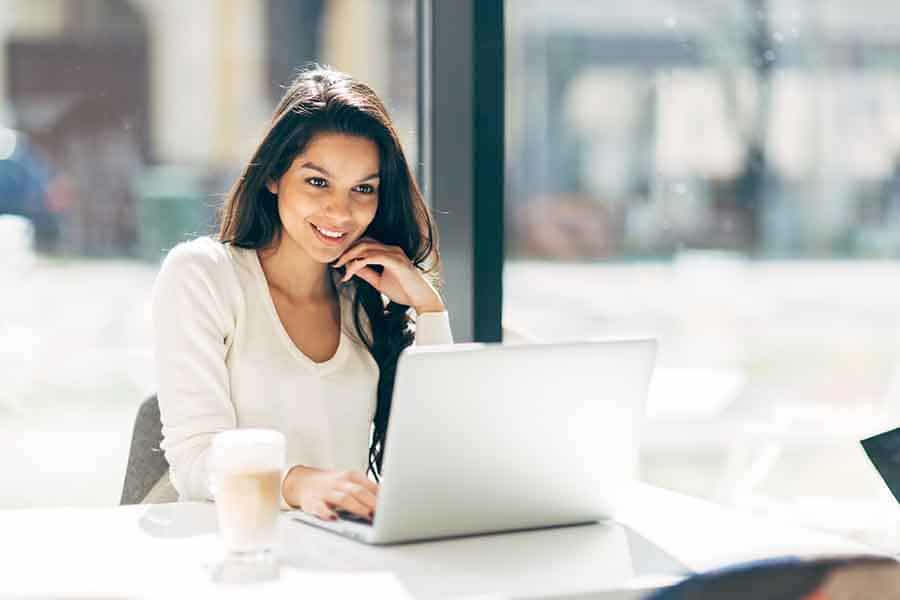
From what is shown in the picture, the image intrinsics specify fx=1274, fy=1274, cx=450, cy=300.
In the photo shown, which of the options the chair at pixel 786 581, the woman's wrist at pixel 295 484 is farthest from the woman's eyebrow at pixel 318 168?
the chair at pixel 786 581

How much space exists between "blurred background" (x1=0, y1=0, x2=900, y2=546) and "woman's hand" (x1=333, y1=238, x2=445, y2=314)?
0.28 meters

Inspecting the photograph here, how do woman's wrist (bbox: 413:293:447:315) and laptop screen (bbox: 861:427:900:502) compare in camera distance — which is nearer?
laptop screen (bbox: 861:427:900:502)

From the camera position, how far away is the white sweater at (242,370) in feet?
6.25

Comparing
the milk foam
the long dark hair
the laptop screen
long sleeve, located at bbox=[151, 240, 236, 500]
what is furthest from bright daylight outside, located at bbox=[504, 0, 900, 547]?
the milk foam

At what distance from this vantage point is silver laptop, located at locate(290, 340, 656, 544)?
4.52ft

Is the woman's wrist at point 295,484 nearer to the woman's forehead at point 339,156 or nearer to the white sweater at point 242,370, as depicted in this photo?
the white sweater at point 242,370

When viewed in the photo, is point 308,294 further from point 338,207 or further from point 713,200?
point 713,200

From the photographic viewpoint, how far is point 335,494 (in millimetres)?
1588

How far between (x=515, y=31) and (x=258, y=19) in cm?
125

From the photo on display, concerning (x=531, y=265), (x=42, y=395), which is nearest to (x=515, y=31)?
(x=531, y=265)

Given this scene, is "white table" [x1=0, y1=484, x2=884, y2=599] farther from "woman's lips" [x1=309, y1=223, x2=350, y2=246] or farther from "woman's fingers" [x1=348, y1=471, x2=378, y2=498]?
"woman's lips" [x1=309, y1=223, x2=350, y2=246]

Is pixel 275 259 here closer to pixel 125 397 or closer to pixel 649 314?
pixel 125 397

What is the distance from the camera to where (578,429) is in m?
1.49

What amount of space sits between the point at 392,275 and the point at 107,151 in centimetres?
99
